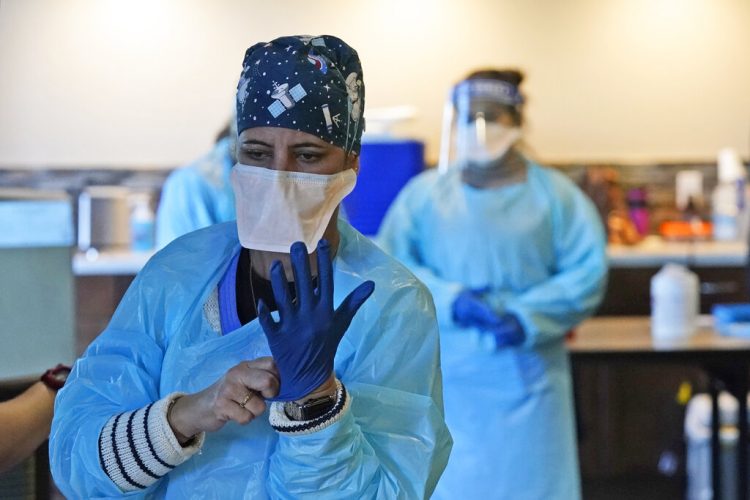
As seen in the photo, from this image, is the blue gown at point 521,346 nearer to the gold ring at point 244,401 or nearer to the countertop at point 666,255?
the countertop at point 666,255

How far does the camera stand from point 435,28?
4.76 meters

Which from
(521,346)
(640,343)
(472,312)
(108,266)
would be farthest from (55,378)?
(108,266)

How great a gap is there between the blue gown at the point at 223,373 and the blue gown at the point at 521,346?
1458 mm

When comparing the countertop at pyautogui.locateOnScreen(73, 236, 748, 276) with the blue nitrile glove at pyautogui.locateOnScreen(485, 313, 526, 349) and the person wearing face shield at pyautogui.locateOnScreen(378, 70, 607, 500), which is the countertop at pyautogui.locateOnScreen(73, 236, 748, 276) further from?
the blue nitrile glove at pyautogui.locateOnScreen(485, 313, 526, 349)

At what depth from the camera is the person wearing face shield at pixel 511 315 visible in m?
2.61

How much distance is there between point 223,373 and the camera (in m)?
1.11

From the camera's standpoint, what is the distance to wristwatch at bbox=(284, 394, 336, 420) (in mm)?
979

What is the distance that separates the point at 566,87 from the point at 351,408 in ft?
13.3

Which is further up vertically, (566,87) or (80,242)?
(566,87)

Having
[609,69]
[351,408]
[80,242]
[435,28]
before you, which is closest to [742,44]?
[609,69]

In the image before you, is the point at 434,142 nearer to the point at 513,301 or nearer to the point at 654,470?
the point at 654,470

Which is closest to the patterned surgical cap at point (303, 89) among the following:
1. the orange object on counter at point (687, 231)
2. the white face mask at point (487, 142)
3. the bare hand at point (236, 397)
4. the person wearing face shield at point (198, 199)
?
the bare hand at point (236, 397)

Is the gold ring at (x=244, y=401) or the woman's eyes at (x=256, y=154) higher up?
the woman's eyes at (x=256, y=154)

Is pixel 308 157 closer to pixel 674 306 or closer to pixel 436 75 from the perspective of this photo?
pixel 674 306
